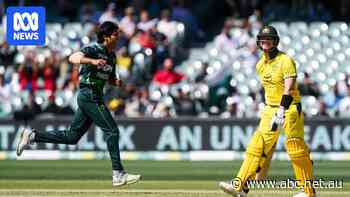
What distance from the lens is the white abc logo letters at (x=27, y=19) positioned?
15594 millimetres

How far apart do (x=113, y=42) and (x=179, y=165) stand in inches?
260

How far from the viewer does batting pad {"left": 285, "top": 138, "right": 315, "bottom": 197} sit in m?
12.5

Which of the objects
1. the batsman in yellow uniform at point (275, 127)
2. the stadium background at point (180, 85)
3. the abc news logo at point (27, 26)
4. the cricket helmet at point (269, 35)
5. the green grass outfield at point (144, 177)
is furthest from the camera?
the stadium background at point (180, 85)

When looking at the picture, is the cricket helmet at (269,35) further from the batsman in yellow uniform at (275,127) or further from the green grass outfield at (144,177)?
the green grass outfield at (144,177)

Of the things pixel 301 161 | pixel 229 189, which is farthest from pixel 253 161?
pixel 301 161

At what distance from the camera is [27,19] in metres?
15.8

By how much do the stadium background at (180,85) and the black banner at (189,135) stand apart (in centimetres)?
2

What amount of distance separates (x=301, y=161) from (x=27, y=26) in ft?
16.6

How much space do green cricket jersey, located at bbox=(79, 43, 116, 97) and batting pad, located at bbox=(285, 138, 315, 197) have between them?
2.51 m

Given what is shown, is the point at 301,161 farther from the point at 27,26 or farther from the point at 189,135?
the point at 189,135

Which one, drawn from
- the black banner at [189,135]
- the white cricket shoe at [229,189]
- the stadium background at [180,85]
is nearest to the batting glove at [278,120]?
the white cricket shoe at [229,189]

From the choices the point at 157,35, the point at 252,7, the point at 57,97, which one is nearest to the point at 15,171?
the point at 57,97

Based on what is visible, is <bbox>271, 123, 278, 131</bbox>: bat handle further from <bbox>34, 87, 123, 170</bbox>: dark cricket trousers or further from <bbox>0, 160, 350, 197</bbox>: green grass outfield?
<bbox>34, 87, 123, 170</bbox>: dark cricket trousers

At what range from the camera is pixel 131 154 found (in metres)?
22.1
